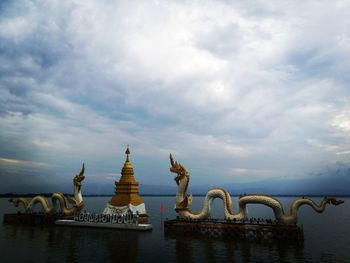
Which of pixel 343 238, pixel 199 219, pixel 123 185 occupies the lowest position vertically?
pixel 343 238

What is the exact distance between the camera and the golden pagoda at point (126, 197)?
166 feet

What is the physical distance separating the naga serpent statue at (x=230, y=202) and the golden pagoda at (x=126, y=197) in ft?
32.7

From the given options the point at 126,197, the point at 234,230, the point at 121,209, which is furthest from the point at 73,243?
the point at 234,230

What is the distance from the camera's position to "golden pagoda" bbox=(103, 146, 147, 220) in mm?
50656

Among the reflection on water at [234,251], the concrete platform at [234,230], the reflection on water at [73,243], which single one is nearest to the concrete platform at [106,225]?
the reflection on water at [73,243]

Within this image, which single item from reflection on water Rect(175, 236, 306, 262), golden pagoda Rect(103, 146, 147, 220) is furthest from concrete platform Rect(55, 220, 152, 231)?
reflection on water Rect(175, 236, 306, 262)

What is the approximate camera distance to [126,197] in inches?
2046

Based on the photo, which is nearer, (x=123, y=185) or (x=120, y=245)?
(x=120, y=245)

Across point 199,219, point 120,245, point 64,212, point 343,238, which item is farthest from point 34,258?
point 343,238

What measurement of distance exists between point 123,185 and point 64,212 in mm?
10373

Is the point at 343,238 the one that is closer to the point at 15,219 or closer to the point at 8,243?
the point at 8,243

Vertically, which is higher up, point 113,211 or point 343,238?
point 113,211

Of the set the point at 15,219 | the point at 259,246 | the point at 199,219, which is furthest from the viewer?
the point at 15,219

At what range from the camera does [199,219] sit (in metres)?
42.2
